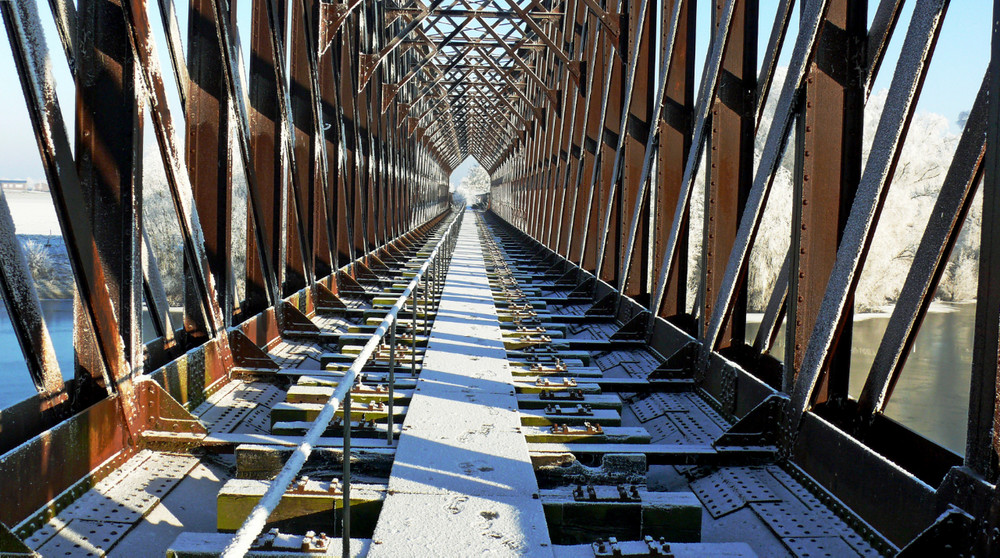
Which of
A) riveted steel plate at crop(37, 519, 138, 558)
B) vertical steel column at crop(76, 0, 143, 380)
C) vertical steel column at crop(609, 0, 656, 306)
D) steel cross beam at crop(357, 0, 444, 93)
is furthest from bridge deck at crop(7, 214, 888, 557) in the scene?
steel cross beam at crop(357, 0, 444, 93)

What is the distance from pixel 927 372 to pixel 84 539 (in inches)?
2085

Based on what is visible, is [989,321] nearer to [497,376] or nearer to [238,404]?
[497,376]

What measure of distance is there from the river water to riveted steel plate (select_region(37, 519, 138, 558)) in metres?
31.7

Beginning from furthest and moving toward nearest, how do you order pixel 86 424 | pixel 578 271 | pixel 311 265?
pixel 578 271, pixel 311 265, pixel 86 424

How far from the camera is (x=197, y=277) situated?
6031 millimetres

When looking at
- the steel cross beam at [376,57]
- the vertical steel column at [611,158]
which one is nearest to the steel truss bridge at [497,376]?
the vertical steel column at [611,158]

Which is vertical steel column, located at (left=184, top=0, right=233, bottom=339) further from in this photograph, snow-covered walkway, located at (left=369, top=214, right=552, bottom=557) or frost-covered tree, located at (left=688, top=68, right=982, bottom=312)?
frost-covered tree, located at (left=688, top=68, right=982, bottom=312)

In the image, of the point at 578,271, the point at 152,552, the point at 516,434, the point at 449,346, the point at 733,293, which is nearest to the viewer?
the point at 152,552

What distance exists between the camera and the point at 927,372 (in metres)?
48.6

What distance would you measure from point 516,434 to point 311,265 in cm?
601

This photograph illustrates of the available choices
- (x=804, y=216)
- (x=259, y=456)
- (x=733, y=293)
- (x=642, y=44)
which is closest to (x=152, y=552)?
(x=259, y=456)

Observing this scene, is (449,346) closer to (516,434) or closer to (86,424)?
(516,434)

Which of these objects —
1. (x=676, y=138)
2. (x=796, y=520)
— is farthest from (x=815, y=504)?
(x=676, y=138)

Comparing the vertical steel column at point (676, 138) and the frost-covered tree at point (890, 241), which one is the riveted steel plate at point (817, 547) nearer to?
the vertical steel column at point (676, 138)
